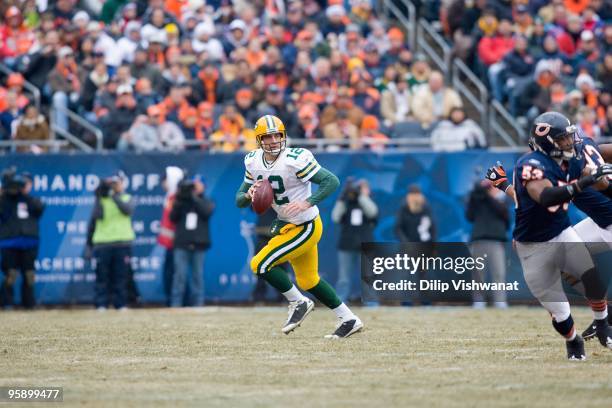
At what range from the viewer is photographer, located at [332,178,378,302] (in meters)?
17.0

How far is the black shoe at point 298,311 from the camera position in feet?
36.8

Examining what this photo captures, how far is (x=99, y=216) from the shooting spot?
16672 millimetres

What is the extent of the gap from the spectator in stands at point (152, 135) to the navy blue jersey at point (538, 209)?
9.03 metres

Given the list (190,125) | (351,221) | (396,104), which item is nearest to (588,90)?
(396,104)

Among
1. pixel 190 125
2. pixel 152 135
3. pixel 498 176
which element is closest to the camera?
pixel 498 176

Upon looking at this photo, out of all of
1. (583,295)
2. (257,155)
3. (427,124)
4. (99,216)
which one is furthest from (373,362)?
(427,124)

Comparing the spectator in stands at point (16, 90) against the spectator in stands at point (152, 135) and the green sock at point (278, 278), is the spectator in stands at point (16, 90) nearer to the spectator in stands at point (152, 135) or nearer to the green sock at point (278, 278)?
the spectator in stands at point (152, 135)

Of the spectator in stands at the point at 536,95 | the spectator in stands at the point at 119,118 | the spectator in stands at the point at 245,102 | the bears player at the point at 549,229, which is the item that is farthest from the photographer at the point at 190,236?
the bears player at the point at 549,229

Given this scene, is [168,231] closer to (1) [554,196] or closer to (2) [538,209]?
(2) [538,209]

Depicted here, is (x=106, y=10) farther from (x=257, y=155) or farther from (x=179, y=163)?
(x=257, y=155)

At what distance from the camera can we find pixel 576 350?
9.18 meters

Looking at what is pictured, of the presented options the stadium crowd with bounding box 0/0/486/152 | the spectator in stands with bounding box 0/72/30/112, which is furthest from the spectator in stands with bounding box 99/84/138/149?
the spectator in stands with bounding box 0/72/30/112

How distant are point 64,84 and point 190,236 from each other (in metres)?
3.31

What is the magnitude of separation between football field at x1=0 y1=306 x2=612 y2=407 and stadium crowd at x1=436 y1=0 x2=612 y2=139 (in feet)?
17.9
